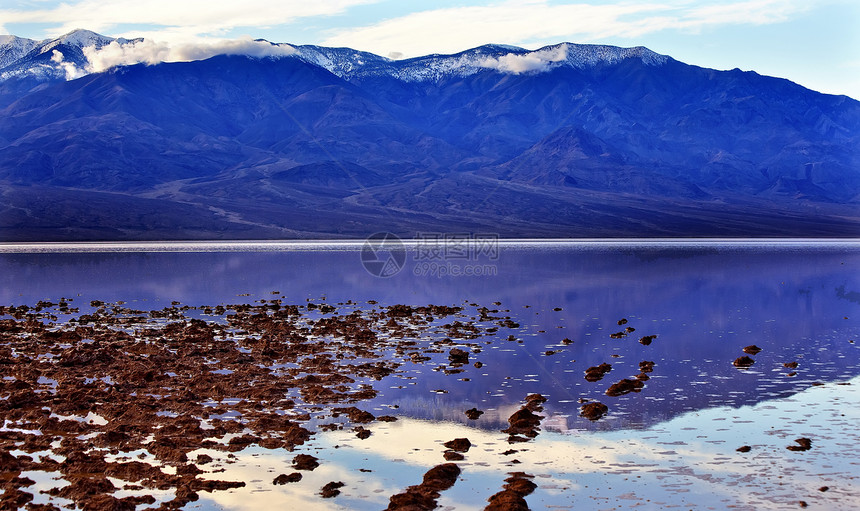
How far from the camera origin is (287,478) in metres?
12.2

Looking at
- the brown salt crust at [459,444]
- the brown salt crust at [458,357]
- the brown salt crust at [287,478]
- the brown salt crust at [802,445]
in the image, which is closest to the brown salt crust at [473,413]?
the brown salt crust at [459,444]

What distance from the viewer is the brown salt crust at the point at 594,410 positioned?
1600 cm

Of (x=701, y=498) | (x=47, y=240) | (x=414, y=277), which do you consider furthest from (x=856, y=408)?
(x=47, y=240)

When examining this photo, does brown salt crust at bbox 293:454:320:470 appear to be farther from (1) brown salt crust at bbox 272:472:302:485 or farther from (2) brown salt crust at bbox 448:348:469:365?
(2) brown salt crust at bbox 448:348:469:365

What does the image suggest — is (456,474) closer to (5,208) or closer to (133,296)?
(133,296)

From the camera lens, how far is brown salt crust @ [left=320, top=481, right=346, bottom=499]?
11672 mm

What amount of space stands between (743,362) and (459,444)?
1069cm

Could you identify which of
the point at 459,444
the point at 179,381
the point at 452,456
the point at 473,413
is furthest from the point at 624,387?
the point at 179,381

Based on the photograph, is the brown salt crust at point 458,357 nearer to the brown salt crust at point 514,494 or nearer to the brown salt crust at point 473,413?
the brown salt crust at point 473,413

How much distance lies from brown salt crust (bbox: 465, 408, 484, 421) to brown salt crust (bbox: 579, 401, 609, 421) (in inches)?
74.4

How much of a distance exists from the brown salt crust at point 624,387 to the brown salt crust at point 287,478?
7.96 metres

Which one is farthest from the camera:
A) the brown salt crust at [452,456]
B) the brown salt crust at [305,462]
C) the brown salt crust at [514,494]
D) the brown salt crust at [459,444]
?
the brown salt crust at [459,444]

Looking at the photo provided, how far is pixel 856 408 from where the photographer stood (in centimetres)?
1688

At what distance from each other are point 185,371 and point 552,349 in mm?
9991
